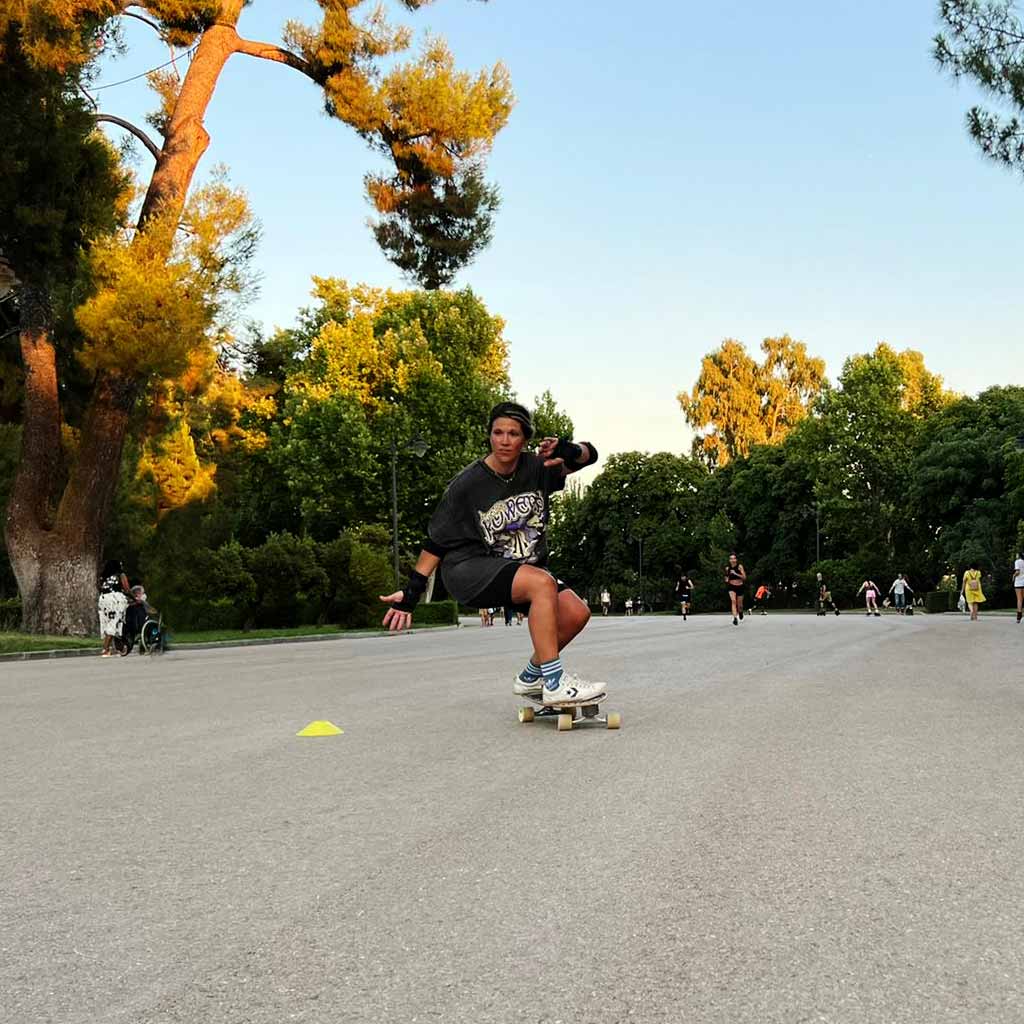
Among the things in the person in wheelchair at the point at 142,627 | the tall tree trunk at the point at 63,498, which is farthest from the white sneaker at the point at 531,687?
the tall tree trunk at the point at 63,498

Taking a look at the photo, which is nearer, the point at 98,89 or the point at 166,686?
the point at 166,686

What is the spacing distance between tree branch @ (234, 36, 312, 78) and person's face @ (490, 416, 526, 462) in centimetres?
2058

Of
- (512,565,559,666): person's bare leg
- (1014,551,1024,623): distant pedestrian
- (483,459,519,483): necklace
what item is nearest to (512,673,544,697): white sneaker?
(512,565,559,666): person's bare leg

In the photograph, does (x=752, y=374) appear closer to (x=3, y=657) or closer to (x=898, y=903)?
(x=3, y=657)

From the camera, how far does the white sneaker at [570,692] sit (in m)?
8.02

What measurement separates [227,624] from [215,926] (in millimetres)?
31281

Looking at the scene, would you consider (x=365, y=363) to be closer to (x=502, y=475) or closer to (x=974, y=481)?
(x=974, y=481)

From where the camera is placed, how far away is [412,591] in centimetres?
791

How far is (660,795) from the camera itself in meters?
5.43

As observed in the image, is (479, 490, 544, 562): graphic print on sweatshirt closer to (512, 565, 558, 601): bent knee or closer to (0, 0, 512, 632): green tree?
(512, 565, 558, 601): bent knee

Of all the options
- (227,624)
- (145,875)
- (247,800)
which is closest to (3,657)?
(227,624)

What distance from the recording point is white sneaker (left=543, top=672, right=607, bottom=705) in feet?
26.3

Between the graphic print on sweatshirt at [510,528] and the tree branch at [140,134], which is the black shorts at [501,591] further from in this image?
the tree branch at [140,134]

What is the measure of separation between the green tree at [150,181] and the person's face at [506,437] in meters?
14.9
